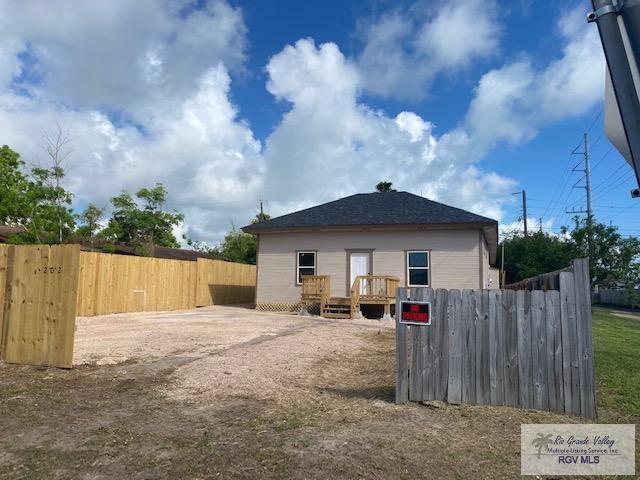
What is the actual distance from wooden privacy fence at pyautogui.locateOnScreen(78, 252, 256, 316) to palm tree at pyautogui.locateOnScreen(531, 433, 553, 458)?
44.9ft

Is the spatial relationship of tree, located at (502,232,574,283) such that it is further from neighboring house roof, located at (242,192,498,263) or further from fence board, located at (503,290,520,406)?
fence board, located at (503,290,520,406)

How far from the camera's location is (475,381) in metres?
5.02

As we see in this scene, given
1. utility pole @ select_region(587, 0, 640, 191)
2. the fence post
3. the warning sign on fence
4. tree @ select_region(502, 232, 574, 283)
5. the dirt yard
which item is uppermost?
tree @ select_region(502, 232, 574, 283)

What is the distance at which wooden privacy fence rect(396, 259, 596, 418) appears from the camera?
4.78m

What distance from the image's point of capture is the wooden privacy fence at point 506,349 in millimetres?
4781

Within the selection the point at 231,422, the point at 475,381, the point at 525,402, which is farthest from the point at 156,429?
the point at 525,402

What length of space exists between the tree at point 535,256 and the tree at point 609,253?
1315 millimetres

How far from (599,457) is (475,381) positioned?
140 cm

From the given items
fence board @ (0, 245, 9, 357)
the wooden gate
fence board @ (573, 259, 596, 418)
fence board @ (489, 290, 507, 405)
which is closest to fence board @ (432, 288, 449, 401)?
fence board @ (489, 290, 507, 405)

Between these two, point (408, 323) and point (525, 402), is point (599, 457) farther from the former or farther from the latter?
point (408, 323)

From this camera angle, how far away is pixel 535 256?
31.0 metres

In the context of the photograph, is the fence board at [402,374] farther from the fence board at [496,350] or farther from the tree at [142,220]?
the tree at [142,220]

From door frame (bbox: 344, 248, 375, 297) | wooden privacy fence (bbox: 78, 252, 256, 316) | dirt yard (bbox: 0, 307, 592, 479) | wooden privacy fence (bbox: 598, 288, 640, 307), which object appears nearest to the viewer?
dirt yard (bbox: 0, 307, 592, 479)

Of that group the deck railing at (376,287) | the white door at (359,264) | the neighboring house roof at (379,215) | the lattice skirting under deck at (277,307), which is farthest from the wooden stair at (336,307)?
the neighboring house roof at (379,215)
